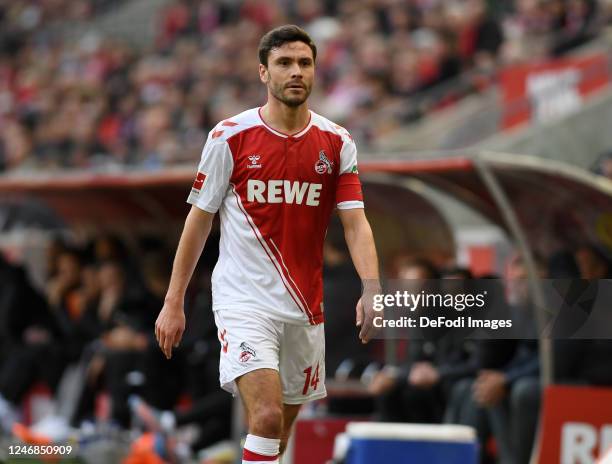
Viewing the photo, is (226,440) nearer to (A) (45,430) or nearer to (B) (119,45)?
(A) (45,430)

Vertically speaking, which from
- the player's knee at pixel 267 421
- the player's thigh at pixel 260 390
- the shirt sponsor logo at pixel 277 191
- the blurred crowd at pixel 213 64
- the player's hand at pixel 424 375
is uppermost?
the blurred crowd at pixel 213 64

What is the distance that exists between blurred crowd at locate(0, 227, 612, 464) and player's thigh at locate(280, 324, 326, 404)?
69 centimetres

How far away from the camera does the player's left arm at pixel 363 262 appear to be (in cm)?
590

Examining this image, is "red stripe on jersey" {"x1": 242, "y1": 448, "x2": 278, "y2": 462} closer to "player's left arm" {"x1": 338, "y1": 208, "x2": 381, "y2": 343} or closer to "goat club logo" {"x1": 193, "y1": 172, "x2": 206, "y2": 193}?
"player's left arm" {"x1": 338, "y1": 208, "x2": 381, "y2": 343}

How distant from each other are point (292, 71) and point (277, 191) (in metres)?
0.54

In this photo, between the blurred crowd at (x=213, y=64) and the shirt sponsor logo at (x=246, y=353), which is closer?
the shirt sponsor logo at (x=246, y=353)

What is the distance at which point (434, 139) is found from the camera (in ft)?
55.1

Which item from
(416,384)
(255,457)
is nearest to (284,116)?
(255,457)

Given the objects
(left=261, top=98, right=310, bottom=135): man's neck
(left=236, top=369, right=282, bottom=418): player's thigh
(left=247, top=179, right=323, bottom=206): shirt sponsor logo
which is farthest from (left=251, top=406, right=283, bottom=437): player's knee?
(left=261, top=98, right=310, bottom=135): man's neck

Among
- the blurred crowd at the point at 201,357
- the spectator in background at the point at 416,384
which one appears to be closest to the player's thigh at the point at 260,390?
the blurred crowd at the point at 201,357

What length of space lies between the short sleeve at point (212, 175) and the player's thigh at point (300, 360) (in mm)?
666

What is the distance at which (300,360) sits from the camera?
20.4ft

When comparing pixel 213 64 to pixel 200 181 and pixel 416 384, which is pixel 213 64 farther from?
pixel 200 181

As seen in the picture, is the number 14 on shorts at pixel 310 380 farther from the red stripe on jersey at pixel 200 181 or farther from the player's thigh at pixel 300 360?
the red stripe on jersey at pixel 200 181
